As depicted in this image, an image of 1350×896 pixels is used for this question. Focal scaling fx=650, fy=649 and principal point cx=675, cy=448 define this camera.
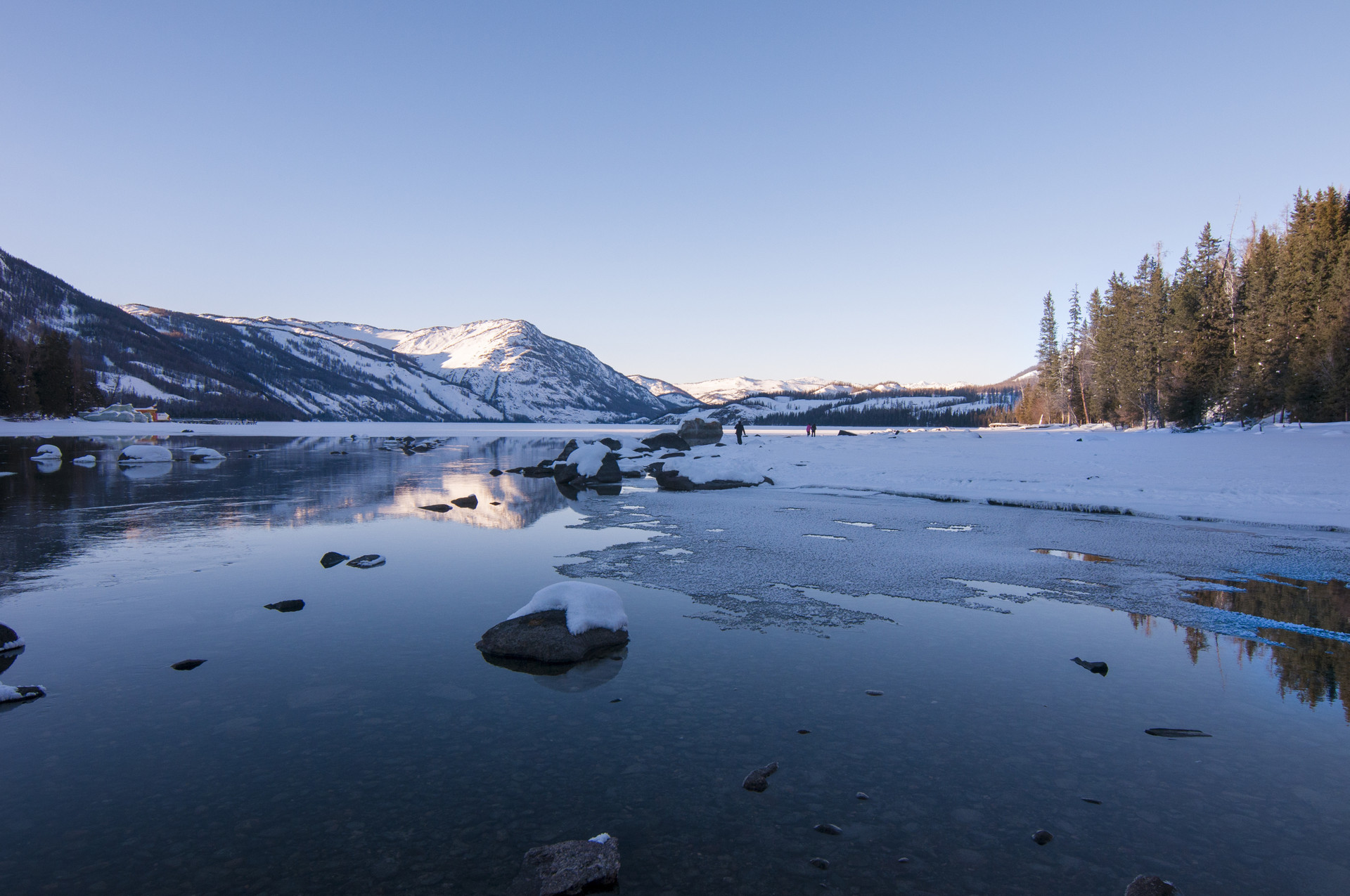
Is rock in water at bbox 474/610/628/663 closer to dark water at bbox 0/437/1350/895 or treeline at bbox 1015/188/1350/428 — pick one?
dark water at bbox 0/437/1350/895

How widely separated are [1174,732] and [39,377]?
410 ft

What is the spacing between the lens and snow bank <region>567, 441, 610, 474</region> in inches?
1314

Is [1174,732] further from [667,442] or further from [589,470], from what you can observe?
[667,442]

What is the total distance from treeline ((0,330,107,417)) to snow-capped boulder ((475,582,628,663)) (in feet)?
362

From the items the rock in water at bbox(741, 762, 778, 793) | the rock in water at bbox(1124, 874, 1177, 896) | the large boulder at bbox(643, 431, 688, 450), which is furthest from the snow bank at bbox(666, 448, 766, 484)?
the rock in water at bbox(1124, 874, 1177, 896)

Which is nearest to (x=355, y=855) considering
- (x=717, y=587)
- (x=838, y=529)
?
(x=717, y=587)

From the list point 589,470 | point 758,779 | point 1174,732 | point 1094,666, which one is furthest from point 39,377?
point 1174,732

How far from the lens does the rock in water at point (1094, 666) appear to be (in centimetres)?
757

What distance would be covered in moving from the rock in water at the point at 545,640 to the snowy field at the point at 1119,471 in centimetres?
2008

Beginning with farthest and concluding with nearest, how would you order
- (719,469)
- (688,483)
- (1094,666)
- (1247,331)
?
1. (1247,331)
2. (719,469)
3. (688,483)
4. (1094,666)

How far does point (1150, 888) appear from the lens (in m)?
3.87

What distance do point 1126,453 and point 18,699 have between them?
1486 inches

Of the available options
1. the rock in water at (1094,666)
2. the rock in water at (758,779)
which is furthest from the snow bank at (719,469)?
the rock in water at (758,779)

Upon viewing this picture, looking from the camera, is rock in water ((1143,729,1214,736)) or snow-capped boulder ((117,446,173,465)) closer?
rock in water ((1143,729,1214,736))
